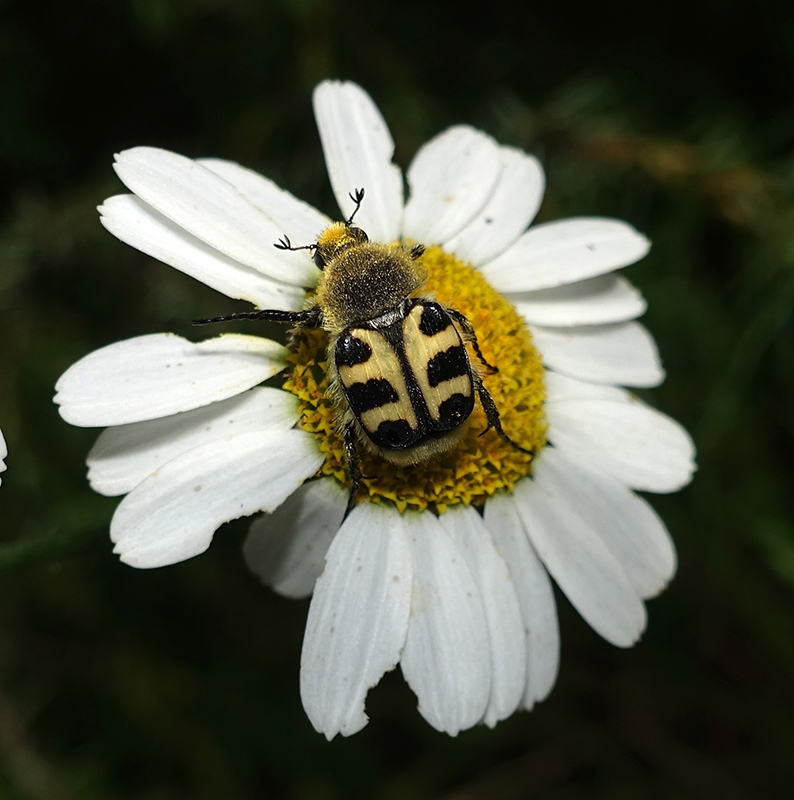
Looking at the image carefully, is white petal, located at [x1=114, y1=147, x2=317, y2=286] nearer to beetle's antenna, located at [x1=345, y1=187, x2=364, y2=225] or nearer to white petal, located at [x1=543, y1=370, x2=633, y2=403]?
beetle's antenna, located at [x1=345, y1=187, x2=364, y2=225]

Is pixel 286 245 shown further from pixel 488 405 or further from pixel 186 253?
pixel 488 405

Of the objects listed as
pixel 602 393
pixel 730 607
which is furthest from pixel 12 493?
pixel 730 607

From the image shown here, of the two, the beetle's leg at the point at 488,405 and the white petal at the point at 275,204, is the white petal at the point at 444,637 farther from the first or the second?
the white petal at the point at 275,204

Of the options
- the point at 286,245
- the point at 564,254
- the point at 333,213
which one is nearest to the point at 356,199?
the point at 286,245

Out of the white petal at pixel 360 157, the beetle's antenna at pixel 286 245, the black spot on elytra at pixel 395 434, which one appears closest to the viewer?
the black spot on elytra at pixel 395 434

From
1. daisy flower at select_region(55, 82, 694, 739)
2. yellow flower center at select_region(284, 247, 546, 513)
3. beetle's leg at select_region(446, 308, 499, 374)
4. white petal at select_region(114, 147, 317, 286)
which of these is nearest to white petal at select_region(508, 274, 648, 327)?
daisy flower at select_region(55, 82, 694, 739)

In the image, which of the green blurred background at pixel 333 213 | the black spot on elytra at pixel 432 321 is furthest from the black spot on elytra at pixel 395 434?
the green blurred background at pixel 333 213
